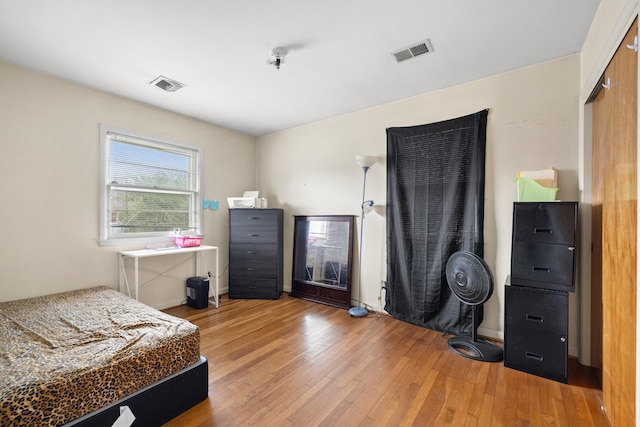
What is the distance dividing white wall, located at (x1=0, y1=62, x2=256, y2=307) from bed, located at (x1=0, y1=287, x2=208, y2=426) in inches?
20.9

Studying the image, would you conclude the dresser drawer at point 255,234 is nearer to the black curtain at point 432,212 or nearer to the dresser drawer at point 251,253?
the dresser drawer at point 251,253

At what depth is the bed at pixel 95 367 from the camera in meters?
1.27

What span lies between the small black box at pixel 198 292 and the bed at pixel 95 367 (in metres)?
1.25

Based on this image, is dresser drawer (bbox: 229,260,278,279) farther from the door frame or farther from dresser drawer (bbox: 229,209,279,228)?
the door frame

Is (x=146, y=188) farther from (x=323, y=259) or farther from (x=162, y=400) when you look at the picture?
(x=162, y=400)

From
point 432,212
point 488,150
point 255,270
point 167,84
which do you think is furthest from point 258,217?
point 488,150

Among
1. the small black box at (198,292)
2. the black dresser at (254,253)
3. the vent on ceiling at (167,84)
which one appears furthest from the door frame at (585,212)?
the small black box at (198,292)

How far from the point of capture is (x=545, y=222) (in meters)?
2.09

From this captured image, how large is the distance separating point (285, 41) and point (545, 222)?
7.83 feet

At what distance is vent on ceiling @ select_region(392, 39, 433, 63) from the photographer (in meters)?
2.19

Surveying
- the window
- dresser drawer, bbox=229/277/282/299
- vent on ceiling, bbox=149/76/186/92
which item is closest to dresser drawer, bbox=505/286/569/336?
dresser drawer, bbox=229/277/282/299

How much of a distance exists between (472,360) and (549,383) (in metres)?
0.49

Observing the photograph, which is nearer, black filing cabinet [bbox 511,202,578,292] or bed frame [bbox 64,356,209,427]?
bed frame [bbox 64,356,209,427]

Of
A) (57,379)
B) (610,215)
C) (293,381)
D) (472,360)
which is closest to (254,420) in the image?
(293,381)
